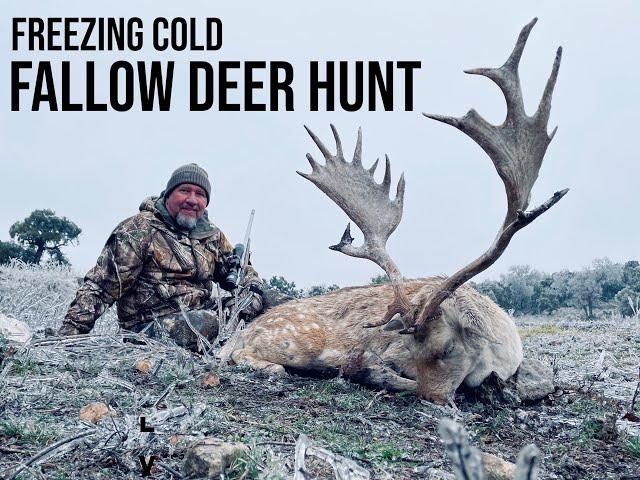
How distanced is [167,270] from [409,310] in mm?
3247

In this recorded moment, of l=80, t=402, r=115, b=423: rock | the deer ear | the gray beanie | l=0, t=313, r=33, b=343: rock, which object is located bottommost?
l=80, t=402, r=115, b=423: rock

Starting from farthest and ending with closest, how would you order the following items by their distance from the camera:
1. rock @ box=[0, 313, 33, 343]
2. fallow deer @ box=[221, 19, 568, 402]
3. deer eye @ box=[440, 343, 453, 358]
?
rock @ box=[0, 313, 33, 343], deer eye @ box=[440, 343, 453, 358], fallow deer @ box=[221, 19, 568, 402]

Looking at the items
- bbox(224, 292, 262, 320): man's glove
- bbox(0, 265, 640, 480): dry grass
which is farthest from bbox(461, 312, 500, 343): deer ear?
bbox(224, 292, 262, 320): man's glove

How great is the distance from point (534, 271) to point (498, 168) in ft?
74.3

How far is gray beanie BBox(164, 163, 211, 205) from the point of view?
24.9 feet

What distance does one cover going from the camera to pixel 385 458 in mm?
3146

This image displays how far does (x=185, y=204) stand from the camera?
7.50m

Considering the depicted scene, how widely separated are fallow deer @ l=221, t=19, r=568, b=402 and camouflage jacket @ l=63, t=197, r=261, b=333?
3.36 ft

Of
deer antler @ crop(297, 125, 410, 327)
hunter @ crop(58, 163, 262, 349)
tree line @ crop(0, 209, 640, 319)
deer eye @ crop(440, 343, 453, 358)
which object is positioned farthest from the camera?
tree line @ crop(0, 209, 640, 319)

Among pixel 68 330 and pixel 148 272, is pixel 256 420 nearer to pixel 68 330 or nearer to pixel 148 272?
pixel 68 330

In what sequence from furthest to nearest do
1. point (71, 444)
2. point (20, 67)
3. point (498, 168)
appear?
1. point (20, 67)
2. point (498, 168)
3. point (71, 444)

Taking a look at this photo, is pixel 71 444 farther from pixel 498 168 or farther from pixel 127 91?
pixel 127 91

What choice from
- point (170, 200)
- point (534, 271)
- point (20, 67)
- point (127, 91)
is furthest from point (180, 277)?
point (534, 271)

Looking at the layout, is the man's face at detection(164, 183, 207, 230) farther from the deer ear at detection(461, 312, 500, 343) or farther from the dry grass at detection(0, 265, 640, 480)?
the deer ear at detection(461, 312, 500, 343)
